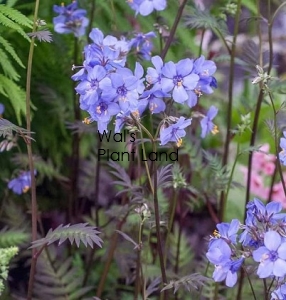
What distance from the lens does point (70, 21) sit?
1824mm

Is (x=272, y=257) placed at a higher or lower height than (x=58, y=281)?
higher

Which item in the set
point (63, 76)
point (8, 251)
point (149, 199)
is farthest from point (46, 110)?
point (8, 251)

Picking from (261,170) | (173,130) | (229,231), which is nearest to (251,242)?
(229,231)

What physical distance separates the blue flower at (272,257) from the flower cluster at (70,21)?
3.03 feet

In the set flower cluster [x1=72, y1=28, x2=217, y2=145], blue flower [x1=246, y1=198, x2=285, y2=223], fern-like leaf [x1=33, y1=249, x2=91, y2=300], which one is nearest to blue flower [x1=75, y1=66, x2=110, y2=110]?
flower cluster [x1=72, y1=28, x2=217, y2=145]

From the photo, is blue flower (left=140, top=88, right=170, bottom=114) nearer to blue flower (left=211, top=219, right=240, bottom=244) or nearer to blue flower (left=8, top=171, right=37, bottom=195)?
blue flower (left=211, top=219, right=240, bottom=244)

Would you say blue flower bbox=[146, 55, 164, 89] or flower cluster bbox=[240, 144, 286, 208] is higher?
blue flower bbox=[146, 55, 164, 89]

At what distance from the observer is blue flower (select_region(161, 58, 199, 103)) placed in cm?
133

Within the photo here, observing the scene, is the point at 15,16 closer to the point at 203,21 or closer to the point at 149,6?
the point at 149,6

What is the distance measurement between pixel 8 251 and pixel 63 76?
102cm

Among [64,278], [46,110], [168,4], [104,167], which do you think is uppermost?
[168,4]

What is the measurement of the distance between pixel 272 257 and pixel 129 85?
408mm

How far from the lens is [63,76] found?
2.28 meters

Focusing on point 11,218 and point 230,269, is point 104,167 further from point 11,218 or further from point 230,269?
point 230,269
